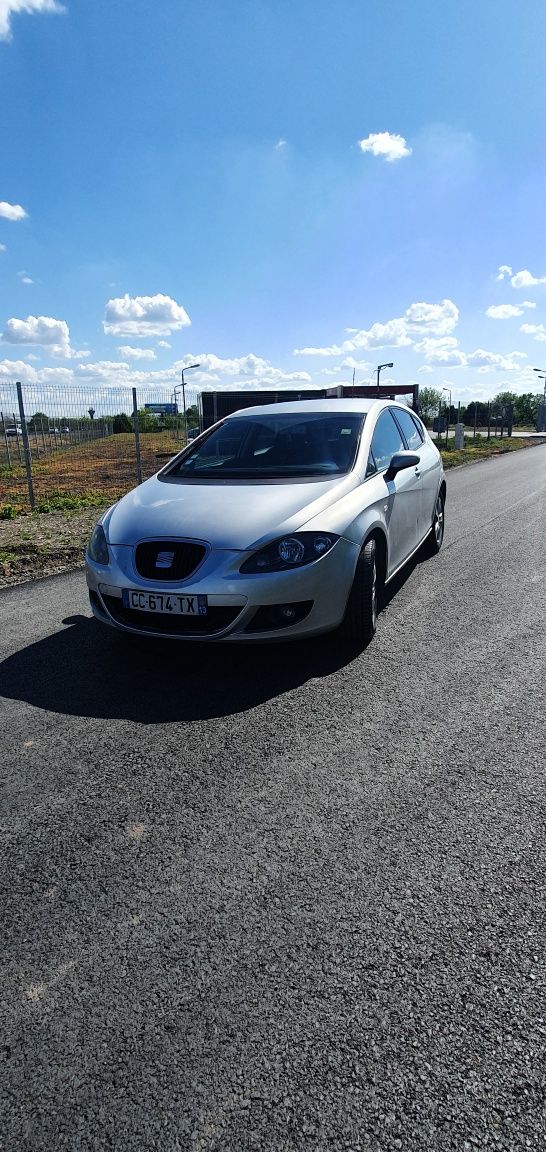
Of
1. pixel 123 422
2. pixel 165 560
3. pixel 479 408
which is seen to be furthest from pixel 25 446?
pixel 479 408

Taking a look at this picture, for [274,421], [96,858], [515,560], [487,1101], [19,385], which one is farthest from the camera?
[19,385]

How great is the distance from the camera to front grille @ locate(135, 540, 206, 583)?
3492 millimetres

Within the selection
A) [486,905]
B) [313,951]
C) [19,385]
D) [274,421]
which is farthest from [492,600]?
[19,385]

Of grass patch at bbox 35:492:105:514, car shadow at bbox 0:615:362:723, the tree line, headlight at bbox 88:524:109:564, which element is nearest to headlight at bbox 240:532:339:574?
car shadow at bbox 0:615:362:723

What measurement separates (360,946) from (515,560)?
17.2 ft

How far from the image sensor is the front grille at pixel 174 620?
3422 millimetres

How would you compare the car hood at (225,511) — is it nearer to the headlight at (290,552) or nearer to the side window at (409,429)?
the headlight at (290,552)

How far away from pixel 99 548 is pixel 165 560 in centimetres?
60

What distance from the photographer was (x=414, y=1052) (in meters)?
1.50

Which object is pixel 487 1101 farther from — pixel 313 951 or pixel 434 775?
pixel 434 775

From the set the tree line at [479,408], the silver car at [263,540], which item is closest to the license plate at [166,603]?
the silver car at [263,540]

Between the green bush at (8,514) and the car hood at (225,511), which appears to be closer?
the car hood at (225,511)

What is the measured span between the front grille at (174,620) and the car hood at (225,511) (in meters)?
0.35

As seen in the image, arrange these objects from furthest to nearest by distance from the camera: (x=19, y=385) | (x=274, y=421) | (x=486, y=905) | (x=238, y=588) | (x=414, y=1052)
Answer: (x=19, y=385), (x=274, y=421), (x=238, y=588), (x=486, y=905), (x=414, y=1052)
